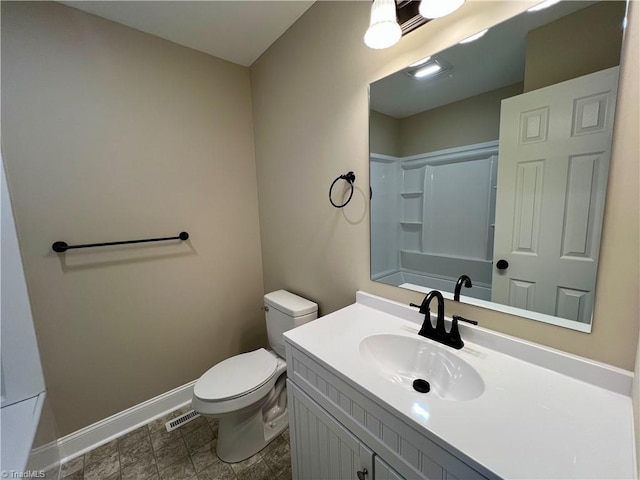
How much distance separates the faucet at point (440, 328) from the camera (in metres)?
0.95

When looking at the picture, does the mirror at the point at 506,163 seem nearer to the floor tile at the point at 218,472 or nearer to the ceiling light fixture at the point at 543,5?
the ceiling light fixture at the point at 543,5

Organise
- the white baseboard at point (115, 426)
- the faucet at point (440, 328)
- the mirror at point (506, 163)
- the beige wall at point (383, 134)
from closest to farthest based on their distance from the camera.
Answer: the mirror at point (506, 163)
the faucet at point (440, 328)
the beige wall at point (383, 134)
the white baseboard at point (115, 426)

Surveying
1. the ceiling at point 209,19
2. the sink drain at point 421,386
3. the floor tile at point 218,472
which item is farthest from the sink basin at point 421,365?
the ceiling at point 209,19

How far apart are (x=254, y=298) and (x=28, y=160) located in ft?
4.97

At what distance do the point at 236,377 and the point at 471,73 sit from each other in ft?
5.77

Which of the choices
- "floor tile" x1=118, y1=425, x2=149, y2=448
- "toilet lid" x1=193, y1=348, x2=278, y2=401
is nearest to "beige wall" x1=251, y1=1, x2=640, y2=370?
"toilet lid" x1=193, y1=348, x2=278, y2=401

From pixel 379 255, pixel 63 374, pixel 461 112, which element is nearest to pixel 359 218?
pixel 379 255

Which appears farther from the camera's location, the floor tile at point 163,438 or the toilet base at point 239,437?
the floor tile at point 163,438

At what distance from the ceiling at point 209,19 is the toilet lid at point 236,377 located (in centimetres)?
197

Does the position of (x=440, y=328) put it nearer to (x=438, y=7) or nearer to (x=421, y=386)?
(x=421, y=386)

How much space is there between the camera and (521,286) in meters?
0.90

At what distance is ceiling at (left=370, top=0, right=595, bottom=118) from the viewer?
2.69ft

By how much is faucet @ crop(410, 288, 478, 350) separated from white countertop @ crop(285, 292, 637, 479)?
1.5 inches

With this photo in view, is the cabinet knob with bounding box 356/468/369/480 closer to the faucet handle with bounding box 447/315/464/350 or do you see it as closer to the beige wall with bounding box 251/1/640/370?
the faucet handle with bounding box 447/315/464/350
